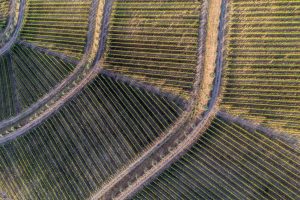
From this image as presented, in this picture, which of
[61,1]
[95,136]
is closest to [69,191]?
[95,136]

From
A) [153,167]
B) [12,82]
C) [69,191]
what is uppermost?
[12,82]

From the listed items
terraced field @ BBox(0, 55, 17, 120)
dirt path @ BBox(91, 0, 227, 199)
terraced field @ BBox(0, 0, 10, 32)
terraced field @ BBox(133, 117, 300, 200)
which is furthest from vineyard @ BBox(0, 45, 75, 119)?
terraced field @ BBox(133, 117, 300, 200)

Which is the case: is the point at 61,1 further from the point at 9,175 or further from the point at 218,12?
the point at 9,175

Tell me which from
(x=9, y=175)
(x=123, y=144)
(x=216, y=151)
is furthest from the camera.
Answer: (x=9, y=175)

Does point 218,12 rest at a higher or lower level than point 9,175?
higher

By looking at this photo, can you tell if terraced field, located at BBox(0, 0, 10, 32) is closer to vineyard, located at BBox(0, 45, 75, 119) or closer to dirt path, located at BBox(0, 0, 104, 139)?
vineyard, located at BBox(0, 45, 75, 119)

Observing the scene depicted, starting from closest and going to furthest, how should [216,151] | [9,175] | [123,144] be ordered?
[216,151] → [123,144] → [9,175]

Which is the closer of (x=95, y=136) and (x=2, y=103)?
(x=95, y=136)
